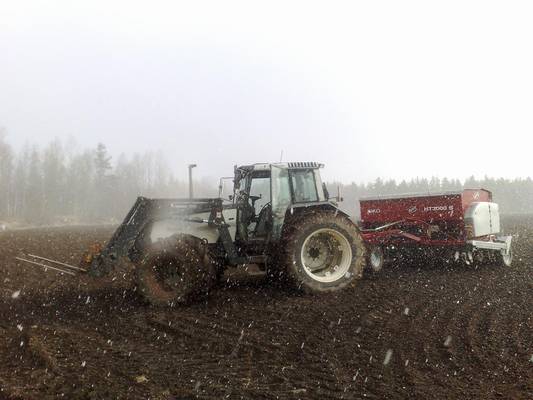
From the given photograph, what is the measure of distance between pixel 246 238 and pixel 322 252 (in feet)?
4.38

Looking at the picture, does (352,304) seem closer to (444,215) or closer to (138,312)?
(138,312)

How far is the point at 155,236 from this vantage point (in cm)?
721

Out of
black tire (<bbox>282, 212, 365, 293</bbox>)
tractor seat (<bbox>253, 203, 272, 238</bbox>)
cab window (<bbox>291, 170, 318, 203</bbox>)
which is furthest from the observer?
cab window (<bbox>291, 170, 318, 203</bbox>)

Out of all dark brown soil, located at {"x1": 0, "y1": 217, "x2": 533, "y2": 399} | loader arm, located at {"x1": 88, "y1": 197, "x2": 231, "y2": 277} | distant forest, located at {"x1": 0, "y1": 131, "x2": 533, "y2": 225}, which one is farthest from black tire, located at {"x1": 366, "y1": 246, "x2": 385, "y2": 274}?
distant forest, located at {"x1": 0, "y1": 131, "x2": 533, "y2": 225}

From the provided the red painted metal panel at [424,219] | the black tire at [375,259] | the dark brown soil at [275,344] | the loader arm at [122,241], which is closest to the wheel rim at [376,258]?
the black tire at [375,259]

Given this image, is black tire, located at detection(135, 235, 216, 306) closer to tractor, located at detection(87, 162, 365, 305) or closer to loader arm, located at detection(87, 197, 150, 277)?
tractor, located at detection(87, 162, 365, 305)

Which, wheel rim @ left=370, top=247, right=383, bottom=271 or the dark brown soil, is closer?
the dark brown soil

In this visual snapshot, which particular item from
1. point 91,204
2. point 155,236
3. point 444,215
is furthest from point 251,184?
point 91,204

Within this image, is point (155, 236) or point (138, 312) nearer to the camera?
point (138, 312)

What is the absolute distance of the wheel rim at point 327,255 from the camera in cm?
779

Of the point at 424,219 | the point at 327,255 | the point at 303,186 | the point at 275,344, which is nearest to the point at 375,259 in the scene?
the point at 424,219

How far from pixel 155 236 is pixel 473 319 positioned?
4.58 meters

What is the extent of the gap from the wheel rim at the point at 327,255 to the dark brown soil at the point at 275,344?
442 millimetres

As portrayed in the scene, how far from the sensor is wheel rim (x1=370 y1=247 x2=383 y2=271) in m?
9.99
